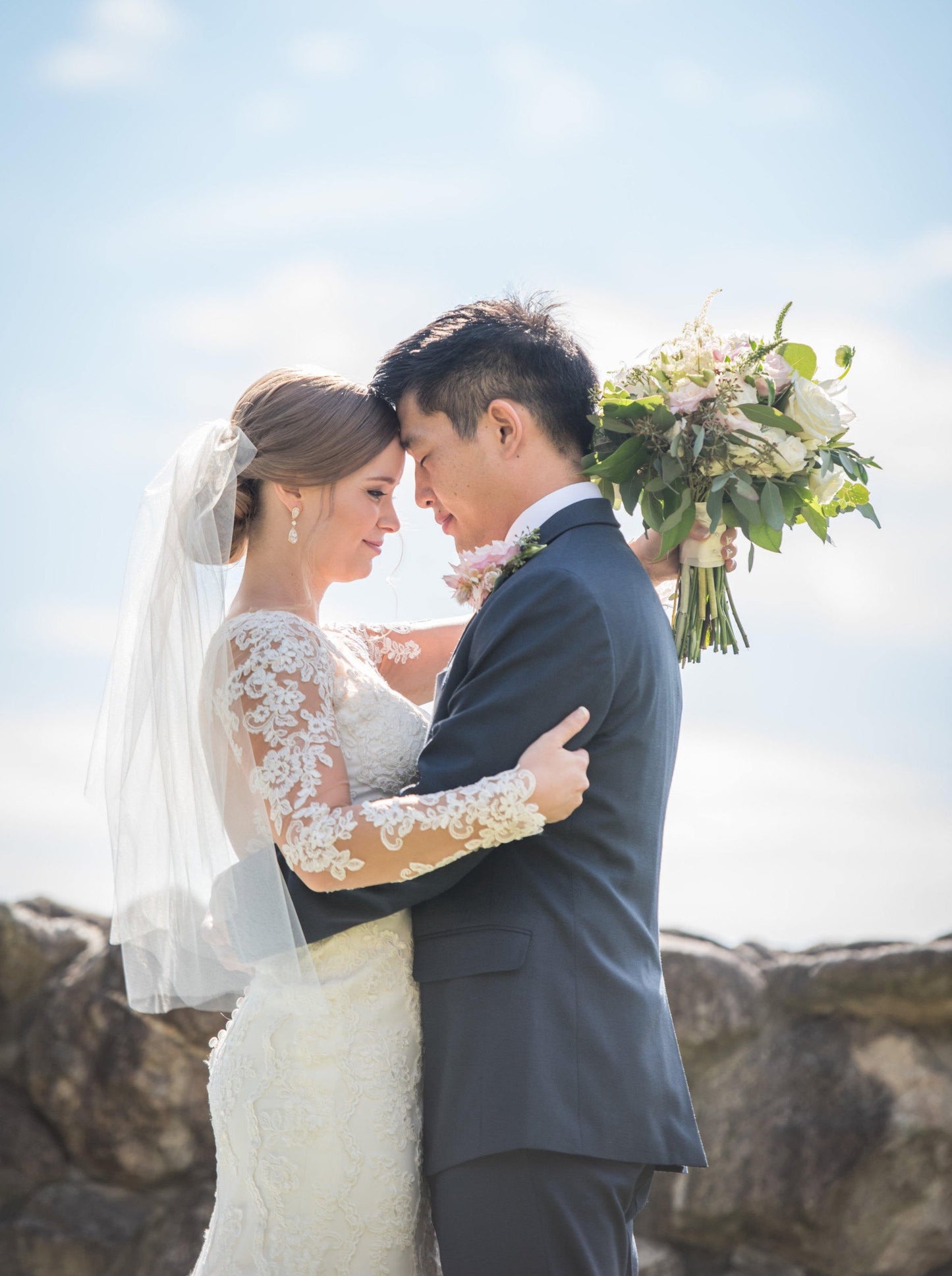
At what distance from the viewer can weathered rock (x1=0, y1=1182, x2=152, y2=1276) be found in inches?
223

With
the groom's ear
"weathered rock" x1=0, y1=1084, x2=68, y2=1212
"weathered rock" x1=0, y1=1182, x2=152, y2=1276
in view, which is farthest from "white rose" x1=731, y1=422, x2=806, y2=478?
"weathered rock" x1=0, y1=1084, x2=68, y2=1212

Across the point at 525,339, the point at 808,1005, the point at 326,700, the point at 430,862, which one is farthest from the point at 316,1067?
the point at 808,1005

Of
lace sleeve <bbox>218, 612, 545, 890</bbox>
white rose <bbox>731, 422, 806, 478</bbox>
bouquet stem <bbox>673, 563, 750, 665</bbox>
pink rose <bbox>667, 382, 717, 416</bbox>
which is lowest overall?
lace sleeve <bbox>218, 612, 545, 890</bbox>

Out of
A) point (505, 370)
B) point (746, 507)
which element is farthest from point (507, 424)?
point (746, 507)

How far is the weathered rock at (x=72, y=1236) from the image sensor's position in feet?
18.6

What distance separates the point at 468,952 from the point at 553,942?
0.22 m

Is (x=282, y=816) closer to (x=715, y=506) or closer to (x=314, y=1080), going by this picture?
(x=314, y=1080)

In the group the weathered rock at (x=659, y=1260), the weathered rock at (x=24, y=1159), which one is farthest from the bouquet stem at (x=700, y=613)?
the weathered rock at (x=24, y=1159)

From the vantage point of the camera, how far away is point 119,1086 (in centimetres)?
578

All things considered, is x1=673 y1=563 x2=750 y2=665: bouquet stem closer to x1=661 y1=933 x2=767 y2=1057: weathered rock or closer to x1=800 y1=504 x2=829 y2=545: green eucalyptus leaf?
x1=800 y1=504 x2=829 y2=545: green eucalyptus leaf

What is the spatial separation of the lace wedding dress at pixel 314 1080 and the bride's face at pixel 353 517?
51 centimetres

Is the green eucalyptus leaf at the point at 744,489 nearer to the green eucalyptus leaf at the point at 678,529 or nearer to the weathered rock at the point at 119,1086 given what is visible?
the green eucalyptus leaf at the point at 678,529

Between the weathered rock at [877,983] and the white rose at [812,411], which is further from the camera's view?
the weathered rock at [877,983]

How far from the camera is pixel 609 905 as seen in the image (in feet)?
9.29
